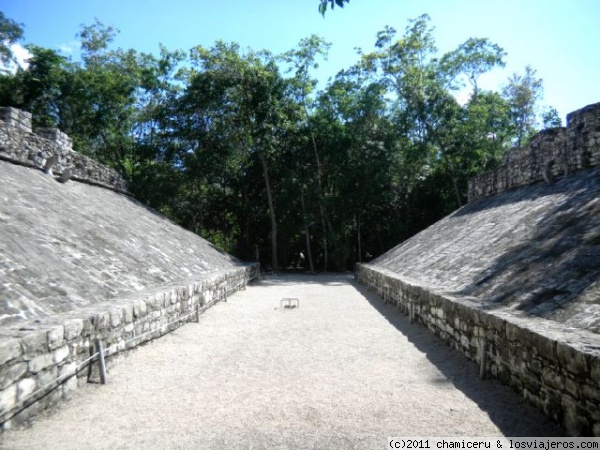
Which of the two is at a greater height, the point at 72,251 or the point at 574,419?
the point at 72,251

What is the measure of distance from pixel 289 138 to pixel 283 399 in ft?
73.3

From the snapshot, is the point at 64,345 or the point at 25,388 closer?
the point at 25,388

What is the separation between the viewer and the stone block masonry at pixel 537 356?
3.20 m

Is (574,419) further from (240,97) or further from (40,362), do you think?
(240,97)

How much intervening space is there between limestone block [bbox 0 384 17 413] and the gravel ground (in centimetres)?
23

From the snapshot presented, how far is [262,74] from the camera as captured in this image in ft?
77.8

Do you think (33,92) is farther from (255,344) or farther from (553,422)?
(553,422)

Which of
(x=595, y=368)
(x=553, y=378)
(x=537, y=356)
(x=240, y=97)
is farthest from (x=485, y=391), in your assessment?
(x=240, y=97)

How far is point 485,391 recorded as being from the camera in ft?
15.0

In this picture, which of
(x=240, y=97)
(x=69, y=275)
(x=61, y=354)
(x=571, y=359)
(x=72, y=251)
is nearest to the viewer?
(x=571, y=359)

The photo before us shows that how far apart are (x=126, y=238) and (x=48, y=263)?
4089 mm

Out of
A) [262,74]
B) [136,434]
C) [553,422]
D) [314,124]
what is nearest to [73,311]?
[136,434]

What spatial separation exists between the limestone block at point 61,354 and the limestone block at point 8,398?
24.7 inches

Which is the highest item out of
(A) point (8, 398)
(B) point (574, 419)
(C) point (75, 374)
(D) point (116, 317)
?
(D) point (116, 317)
